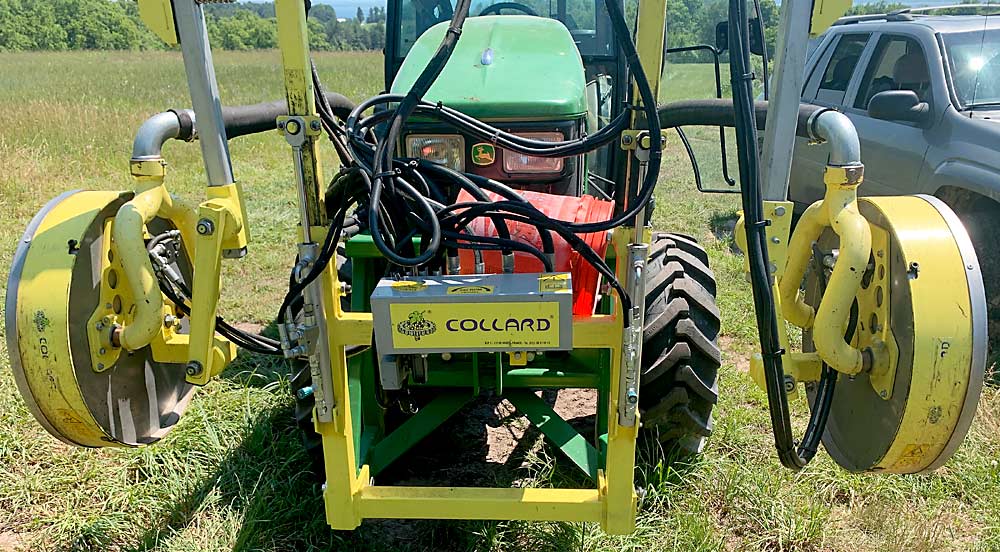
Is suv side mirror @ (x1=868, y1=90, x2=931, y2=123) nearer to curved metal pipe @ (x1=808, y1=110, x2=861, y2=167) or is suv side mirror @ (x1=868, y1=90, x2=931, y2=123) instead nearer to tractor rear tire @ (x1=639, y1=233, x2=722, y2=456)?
tractor rear tire @ (x1=639, y1=233, x2=722, y2=456)

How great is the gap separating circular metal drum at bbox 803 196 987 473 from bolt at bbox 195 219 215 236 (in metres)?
1.84

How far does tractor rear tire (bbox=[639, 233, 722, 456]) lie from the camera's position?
2703mm

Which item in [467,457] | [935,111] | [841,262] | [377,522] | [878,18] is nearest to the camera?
[841,262]

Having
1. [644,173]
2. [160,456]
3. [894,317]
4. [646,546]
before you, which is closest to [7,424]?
[160,456]

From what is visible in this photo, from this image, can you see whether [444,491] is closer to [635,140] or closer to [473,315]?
[473,315]

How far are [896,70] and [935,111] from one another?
687mm

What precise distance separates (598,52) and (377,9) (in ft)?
3.88

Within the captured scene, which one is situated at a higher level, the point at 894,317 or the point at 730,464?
the point at 894,317

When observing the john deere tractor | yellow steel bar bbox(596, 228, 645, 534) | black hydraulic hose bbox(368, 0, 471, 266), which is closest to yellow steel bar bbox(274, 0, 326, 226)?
the john deere tractor

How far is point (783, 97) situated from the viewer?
6.27ft

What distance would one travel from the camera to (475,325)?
71.2 inches

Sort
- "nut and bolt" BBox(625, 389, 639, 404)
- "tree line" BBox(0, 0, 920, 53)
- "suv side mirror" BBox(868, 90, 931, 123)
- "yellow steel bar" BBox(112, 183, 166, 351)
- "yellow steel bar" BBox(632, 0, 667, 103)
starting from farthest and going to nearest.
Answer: "tree line" BBox(0, 0, 920, 53)
"suv side mirror" BBox(868, 90, 931, 123)
"nut and bolt" BBox(625, 389, 639, 404)
"yellow steel bar" BBox(112, 183, 166, 351)
"yellow steel bar" BBox(632, 0, 667, 103)

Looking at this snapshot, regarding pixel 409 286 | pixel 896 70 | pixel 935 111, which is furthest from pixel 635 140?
pixel 896 70

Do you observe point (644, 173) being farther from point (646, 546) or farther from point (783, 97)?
point (646, 546)
